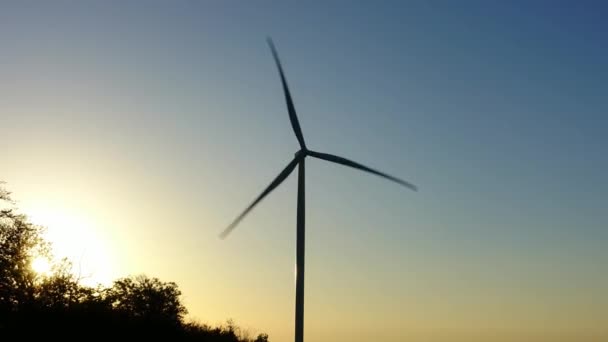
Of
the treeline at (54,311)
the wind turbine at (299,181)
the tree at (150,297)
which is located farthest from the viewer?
the tree at (150,297)

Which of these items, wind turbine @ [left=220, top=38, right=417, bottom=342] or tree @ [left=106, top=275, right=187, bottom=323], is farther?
tree @ [left=106, top=275, right=187, bottom=323]

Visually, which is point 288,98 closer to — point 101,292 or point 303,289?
point 303,289

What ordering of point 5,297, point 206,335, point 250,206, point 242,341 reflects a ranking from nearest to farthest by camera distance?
point 250,206, point 5,297, point 206,335, point 242,341

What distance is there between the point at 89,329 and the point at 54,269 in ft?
95.7

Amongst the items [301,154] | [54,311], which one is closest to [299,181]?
[301,154]

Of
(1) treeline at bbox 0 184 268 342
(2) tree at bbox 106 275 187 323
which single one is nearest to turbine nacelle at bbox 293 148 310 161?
(1) treeline at bbox 0 184 268 342

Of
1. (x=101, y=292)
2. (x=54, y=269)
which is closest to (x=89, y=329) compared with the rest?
(x=54, y=269)

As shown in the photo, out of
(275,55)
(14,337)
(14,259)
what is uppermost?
(275,55)

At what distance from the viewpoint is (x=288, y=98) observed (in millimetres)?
54500

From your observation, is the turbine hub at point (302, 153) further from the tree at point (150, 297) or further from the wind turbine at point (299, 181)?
the tree at point (150, 297)

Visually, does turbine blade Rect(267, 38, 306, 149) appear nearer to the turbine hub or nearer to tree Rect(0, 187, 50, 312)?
the turbine hub

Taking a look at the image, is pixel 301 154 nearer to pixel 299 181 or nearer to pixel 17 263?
pixel 299 181

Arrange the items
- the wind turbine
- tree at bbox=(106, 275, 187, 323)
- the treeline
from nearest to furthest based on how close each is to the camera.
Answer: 1. the wind turbine
2. the treeline
3. tree at bbox=(106, 275, 187, 323)

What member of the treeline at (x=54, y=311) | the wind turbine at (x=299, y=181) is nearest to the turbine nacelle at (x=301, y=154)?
the wind turbine at (x=299, y=181)
